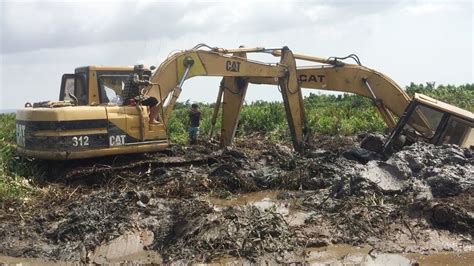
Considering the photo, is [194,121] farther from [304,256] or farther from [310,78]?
[304,256]

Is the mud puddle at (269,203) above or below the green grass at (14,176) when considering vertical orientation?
below

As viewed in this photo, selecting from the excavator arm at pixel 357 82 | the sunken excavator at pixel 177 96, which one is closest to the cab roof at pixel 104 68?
the sunken excavator at pixel 177 96

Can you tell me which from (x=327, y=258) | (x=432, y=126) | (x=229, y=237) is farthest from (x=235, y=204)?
(x=432, y=126)

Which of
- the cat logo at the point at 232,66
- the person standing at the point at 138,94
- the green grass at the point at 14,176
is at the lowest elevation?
the green grass at the point at 14,176

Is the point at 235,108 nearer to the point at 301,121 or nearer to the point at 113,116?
the point at 301,121

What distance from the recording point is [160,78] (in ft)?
35.0

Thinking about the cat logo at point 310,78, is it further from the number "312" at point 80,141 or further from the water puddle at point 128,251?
the water puddle at point 128,251

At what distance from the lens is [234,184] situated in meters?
Result: 10.4

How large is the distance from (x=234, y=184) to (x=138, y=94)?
2.33 meters

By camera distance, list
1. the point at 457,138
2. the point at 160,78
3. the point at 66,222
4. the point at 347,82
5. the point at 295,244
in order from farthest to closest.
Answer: the point at 347,82, the point at 457,138, the point at 160,78, the point at 66,222, the point at 295,244

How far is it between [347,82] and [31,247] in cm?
813

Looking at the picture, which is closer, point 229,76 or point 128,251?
point 128,251

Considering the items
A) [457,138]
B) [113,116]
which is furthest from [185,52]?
[457,138]

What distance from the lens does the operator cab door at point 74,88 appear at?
11680 millimetres
